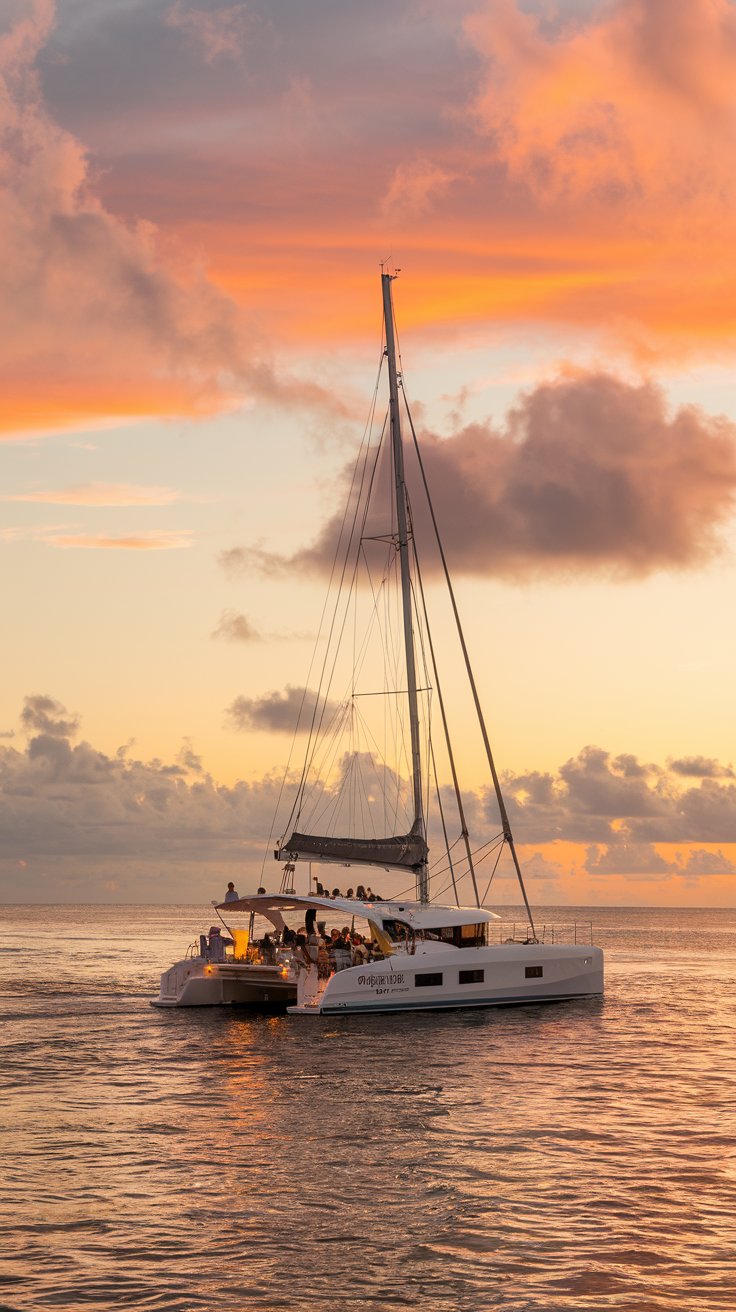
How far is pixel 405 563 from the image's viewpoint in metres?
46.5

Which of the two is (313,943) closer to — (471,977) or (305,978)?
(305,978)

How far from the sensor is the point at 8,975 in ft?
232

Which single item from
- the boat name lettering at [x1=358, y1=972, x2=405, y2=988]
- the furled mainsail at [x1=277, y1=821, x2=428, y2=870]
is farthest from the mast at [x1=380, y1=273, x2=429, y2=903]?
the boat name lettering at [x1=358, y1=972, x2=405, y2=988]

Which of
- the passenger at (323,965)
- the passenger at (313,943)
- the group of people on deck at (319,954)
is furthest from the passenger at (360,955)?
the passenger at (313,943)

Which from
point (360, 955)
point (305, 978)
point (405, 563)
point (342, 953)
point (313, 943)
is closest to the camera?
point (305, 978)

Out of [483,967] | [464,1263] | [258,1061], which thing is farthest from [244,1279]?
[483,967]

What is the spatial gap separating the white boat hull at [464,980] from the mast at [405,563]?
10.4ft

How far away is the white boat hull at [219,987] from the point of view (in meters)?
42.7

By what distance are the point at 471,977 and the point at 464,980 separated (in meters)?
0.39

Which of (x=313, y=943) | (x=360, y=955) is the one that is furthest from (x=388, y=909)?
(x=313, y=943)

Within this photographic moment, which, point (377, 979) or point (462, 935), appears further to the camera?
point (462, 935)

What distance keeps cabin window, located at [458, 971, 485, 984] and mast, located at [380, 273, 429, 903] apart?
A: 308 centimetres

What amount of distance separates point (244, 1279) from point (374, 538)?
3365 centimetres

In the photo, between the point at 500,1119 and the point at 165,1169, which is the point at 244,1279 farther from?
the point at 500,1119
